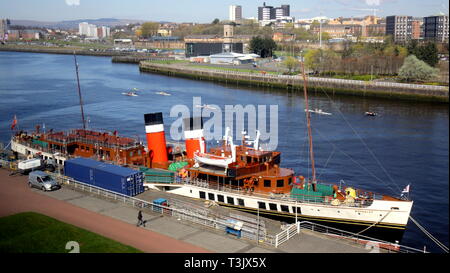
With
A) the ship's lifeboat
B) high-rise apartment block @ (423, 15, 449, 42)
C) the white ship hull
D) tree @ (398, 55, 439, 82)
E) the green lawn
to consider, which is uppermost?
high-rise apartment block @ (423, 15, 449, 42)

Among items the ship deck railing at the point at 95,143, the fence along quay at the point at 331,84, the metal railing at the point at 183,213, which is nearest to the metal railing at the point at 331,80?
the fence along quay at the point at 331,84

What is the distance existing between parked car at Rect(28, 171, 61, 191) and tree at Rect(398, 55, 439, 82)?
47864 mm

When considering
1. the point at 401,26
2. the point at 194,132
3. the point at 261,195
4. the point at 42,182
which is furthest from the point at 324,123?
the point at 401,26

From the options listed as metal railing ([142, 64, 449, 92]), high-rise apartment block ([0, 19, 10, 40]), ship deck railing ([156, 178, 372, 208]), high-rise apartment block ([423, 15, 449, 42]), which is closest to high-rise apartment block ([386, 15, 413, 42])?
high-rise apartment block ([423, 15, 449, 42])

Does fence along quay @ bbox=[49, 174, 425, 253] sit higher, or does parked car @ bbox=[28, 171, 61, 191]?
parked car @ bbox=[28, 171, 61, 191]

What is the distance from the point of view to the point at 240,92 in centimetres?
6369

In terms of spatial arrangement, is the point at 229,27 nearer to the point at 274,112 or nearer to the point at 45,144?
the point at 274,112

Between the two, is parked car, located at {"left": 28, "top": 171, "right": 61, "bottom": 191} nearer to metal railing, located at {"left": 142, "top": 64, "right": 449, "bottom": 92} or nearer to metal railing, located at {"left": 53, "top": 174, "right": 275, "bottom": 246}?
metal railing, located at {"left": 53, "top": 174, "right": 275, "bottom": 246}

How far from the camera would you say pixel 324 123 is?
1615 inches

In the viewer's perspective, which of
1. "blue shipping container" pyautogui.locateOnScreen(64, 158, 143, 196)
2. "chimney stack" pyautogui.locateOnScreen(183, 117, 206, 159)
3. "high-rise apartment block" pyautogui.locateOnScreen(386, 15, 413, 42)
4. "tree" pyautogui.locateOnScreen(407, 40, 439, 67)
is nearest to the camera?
"blue shipping container" pyautogui.locateOnScreen(64, 158, 143, 196)

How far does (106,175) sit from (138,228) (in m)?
4.87

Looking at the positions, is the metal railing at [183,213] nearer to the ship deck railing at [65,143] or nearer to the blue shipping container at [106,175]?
the blue shipping container at [106,175]

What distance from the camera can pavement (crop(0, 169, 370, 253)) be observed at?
541 inches

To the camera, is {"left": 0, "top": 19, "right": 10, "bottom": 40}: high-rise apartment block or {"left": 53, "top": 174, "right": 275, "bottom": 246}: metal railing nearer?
{"left": 53, "top": 174, "right": 275, "bottom": 246}: metal railing
